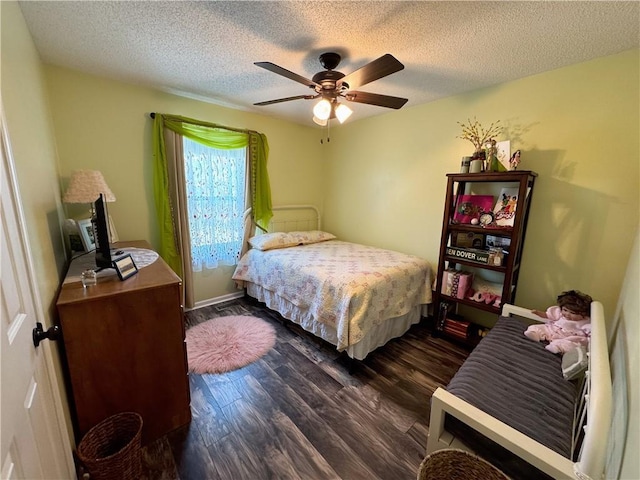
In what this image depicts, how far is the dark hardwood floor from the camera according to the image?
138 centimetres

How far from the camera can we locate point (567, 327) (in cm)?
166

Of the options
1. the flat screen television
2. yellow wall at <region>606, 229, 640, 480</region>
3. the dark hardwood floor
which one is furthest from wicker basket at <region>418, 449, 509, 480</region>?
the flat screen television

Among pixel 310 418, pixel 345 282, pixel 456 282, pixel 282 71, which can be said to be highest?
pixel 282 71

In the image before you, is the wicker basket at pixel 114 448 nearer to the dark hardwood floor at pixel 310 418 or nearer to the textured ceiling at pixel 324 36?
the dark hardwood floor at pixel 310 418

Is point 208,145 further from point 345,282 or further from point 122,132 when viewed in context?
point 345,282

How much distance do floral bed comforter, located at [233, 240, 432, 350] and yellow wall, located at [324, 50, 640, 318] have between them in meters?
0.57

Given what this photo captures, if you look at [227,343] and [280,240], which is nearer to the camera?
[227,343]

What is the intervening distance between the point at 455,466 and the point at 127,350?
166cm

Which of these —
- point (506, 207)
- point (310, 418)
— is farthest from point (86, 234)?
point (506, 207)

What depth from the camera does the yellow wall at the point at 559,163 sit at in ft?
6.04

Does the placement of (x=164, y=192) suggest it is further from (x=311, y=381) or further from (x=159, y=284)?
(x=311, y=381)

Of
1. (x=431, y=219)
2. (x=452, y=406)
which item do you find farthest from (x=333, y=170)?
(x=452, y=406)

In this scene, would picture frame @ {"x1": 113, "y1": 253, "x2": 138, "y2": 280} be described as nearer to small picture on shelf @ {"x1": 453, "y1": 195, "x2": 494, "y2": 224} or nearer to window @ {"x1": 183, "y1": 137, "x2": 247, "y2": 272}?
window @ {"x1": 183, "y1": 137, "x2": 247, "y2": 272}

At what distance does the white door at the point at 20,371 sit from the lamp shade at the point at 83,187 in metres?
1.25
